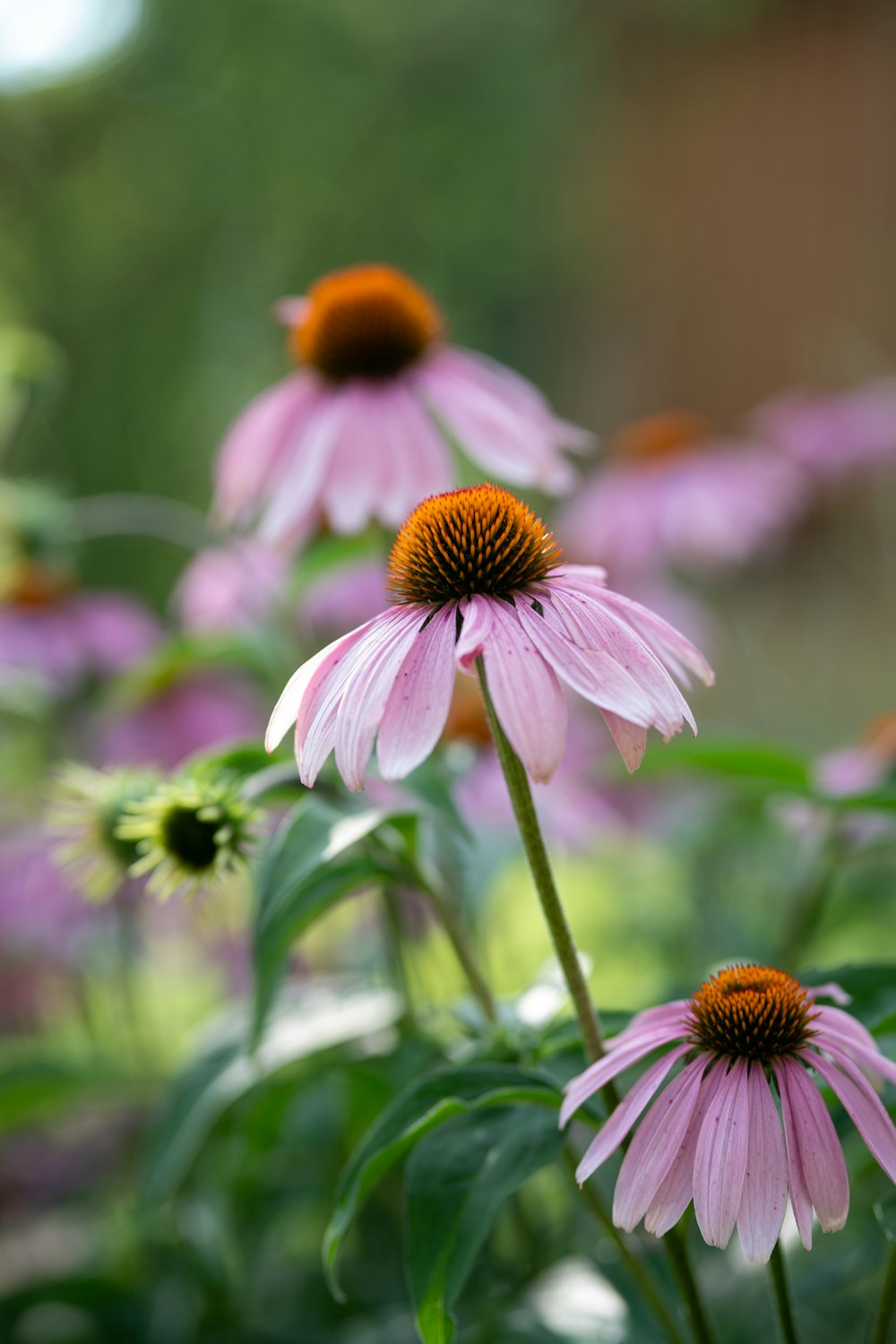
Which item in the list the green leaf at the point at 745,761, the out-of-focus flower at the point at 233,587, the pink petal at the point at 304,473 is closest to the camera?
the green leaf at the point at 745,761

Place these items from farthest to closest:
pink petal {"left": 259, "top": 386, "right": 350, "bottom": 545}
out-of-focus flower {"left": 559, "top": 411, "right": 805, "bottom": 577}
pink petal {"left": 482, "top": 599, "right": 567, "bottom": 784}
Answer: out-of-focus flower {"left": 559, "top": 411, "right": 805, "bottom": 577}, pink petal {"left": 259, "top": 386, "right": 350, "bottom": 545}, pink petal {"left": 482, "top": 599, "right": 567, "bottom": 784}

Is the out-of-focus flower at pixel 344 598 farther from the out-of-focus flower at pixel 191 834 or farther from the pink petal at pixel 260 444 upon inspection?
the out-of-focus flower at pixel 191 834

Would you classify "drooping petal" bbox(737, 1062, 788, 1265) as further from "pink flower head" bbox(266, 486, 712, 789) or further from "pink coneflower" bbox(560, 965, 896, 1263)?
"pink flower head" bbox(266, 486, 712, 789)

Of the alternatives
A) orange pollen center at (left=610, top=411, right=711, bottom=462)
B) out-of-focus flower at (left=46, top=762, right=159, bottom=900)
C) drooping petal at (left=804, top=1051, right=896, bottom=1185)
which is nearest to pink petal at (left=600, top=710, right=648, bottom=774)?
drooping petal at (left=804, top=1051, right=896, bottom=1185)

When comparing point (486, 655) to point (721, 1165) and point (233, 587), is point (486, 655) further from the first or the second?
point (233, 587)

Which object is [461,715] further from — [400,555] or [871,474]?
[871,474]

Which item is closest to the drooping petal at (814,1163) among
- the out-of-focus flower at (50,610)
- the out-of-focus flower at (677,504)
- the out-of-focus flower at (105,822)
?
the out-of-focus flower at (105,822)

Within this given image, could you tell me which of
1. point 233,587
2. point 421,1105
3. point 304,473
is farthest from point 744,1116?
point 233,587
